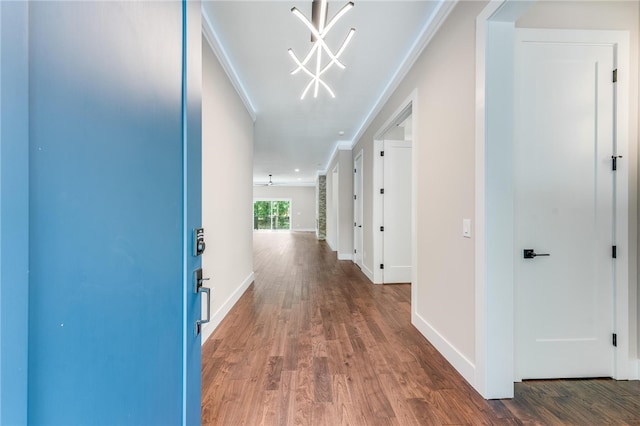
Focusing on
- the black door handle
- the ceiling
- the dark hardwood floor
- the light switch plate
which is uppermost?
the ceiling

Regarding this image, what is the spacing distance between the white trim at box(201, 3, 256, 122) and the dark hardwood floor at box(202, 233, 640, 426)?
264cm

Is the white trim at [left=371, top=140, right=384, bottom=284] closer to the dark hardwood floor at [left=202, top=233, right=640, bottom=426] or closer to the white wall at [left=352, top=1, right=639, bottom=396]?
the dark hardwood floor at [left=202, top=233, right=640, bottom=426]

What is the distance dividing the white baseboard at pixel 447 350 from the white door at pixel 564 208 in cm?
36

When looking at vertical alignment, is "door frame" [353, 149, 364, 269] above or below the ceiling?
below

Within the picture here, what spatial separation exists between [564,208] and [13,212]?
8.47ft

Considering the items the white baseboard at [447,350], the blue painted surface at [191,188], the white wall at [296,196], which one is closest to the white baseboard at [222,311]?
the blue painted surface at [191,188]

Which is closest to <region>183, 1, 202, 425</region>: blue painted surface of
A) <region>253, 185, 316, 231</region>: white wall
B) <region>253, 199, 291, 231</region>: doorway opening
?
<region>253, 185, 316, 231</region>: white wall

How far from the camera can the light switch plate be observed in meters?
1.81

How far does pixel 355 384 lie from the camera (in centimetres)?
178

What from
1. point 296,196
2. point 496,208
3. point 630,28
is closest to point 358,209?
point 496,208

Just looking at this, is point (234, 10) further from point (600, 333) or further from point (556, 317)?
point (600, 333)

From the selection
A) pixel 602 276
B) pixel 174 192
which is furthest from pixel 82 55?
pixel 602 276

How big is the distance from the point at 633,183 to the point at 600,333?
1061mm

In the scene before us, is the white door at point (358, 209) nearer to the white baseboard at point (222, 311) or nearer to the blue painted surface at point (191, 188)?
the white baseboard at point (222, 311)
